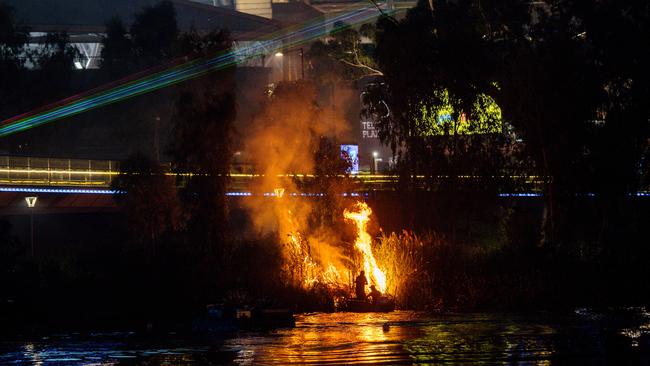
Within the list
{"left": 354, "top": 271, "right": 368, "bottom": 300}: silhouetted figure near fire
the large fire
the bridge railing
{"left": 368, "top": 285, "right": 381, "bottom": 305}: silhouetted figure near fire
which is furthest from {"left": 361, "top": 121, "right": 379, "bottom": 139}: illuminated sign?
{"left": 368, "top": 285, "right": 381, "bottom": 305}: silhouetted figure near fire

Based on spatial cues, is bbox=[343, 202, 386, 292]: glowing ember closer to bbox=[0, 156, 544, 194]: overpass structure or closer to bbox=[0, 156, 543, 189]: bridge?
bbox=[0, 156, 544, 194]: overpass structure

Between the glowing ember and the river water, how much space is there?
11.4 ft

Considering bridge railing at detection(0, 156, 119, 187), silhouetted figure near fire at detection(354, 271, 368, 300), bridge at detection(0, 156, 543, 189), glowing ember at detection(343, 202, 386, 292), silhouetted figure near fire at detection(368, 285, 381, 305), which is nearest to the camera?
silhouetted figure near fire at detection(368, 285, 381, 305)

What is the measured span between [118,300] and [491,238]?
2643 centimetres

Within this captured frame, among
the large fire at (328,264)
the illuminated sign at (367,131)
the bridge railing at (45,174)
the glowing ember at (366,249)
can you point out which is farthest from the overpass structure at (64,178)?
the illuminated sign at (367,131)

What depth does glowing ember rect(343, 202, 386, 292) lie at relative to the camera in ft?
136

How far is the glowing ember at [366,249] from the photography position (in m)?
41.3

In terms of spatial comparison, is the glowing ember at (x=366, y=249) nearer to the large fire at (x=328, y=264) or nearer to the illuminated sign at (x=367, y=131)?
the large fire at (x=328, y=264)

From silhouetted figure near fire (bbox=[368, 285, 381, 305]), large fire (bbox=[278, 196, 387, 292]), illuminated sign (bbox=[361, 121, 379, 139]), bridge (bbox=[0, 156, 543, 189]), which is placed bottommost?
silhouetted figure near fire (bbox=[368, 285, 381, 305])

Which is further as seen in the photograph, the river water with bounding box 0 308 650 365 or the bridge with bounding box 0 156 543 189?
the bridge with bounding box 0 156 543 189

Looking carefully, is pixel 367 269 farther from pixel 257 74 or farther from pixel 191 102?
pixel 257 74

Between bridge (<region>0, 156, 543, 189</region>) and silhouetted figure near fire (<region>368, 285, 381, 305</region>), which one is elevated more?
bridge (<region>0, 156, 543, 189</region>)

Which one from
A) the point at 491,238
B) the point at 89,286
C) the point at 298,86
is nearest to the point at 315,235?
the point at 298,86

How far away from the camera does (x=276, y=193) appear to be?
48.9m
